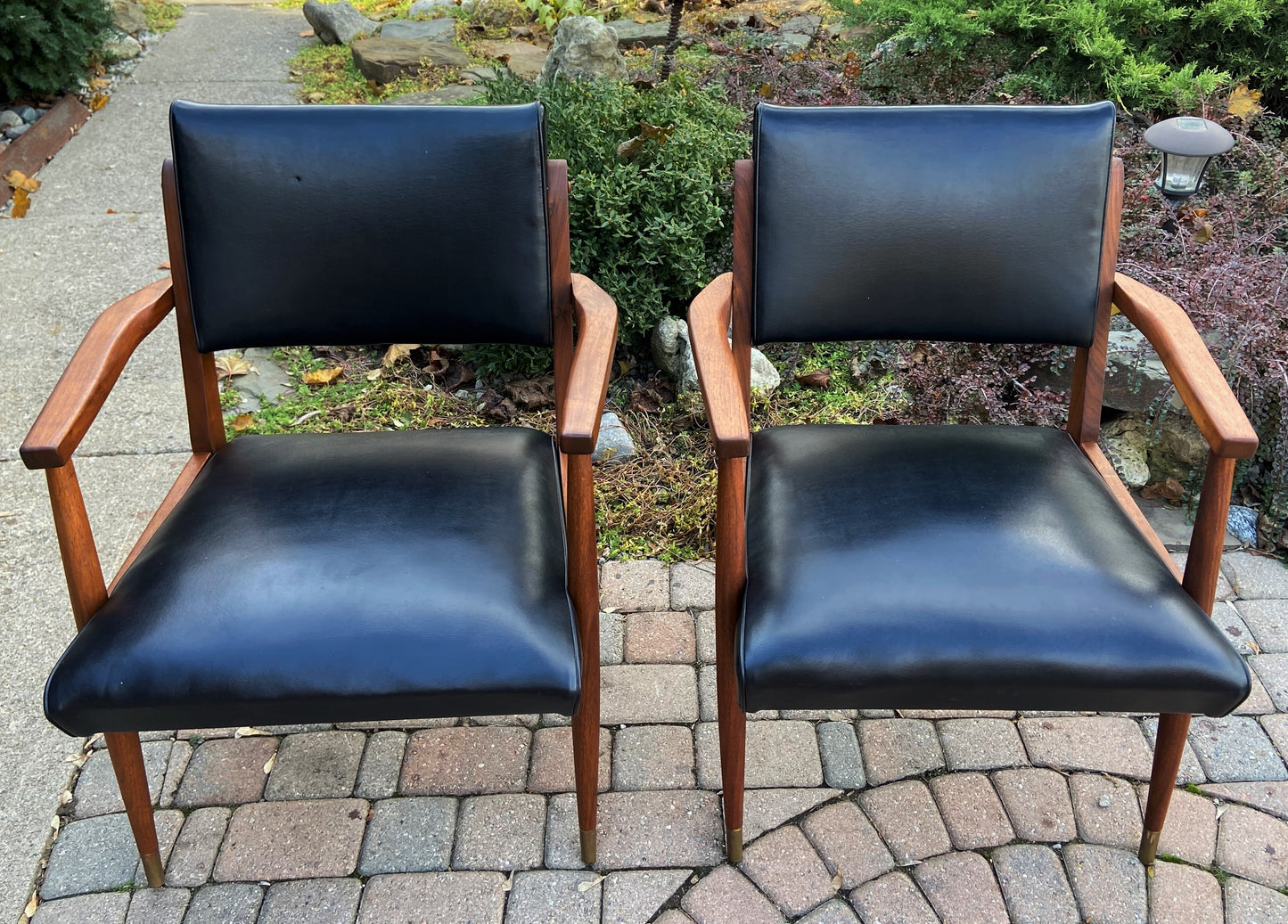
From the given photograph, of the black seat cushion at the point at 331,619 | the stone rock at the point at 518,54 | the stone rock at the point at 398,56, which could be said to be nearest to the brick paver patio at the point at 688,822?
the black seat cushion at the point at 331,619

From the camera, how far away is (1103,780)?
6.14 feet

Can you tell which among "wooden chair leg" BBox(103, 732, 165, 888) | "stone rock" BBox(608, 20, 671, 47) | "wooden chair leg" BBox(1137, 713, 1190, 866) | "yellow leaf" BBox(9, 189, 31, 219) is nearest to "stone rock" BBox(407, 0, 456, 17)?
"stone rock" BBox(608, 20, 671, 47)

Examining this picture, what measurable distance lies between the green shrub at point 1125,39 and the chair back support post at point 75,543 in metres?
3.34

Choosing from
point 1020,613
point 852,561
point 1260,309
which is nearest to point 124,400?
point 852,561

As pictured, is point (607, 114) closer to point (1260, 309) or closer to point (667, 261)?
point (667, 261)

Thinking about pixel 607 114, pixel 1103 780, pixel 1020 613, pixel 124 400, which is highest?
pixel 607 114

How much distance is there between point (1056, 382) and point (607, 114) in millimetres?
1489

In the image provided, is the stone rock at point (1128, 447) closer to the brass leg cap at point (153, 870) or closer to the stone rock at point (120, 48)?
the brass leg cap at point (153, 870)

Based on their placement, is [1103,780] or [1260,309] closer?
[1103,780]

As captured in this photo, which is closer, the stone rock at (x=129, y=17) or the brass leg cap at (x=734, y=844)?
the brass leg cap at (x=734, y=844)

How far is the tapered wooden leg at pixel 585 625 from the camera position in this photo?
1470mm

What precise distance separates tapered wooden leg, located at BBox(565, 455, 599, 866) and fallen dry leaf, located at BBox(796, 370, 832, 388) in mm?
1545

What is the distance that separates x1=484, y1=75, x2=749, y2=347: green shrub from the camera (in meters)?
2.84

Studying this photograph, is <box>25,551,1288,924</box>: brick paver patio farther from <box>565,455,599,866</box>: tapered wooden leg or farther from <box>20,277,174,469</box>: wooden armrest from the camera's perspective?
<box>20,277,174,469</box>: wooden armrest
